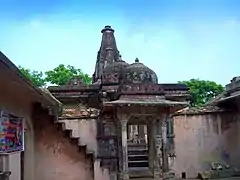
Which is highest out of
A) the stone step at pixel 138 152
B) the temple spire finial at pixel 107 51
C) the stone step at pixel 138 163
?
the temple spire finial at pixel 107 51

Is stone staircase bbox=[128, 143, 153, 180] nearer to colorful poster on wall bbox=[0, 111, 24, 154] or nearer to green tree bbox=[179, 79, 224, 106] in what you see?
colorful poster on wall bbox=[0, 111, 24, 154]

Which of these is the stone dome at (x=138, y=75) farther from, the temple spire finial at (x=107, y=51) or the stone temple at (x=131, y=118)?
the temple spire finial at (x=107, y=51)

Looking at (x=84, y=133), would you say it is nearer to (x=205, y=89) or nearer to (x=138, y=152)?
(x=138, y=152)

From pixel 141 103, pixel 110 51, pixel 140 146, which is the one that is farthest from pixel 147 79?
pixel 110 51

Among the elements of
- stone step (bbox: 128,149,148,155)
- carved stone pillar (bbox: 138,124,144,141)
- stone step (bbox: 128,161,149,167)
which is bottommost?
stone step (bbox: 128,161,149,167)

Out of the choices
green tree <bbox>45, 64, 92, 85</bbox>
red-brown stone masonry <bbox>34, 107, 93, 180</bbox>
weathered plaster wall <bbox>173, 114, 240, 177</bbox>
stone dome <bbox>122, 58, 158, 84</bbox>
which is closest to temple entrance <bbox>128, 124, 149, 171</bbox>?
weathered plaster wall <bbox>173, 114, 240, 177</bbox>

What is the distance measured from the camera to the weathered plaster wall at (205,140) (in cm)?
1398

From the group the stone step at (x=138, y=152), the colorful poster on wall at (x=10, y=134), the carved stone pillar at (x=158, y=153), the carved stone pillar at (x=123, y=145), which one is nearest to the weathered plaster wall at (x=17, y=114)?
the colorful poster on wall at (x=10, y=134)

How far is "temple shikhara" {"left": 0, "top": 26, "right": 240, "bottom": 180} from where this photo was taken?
10.2m

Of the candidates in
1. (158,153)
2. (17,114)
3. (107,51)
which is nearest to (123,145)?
(158,153)

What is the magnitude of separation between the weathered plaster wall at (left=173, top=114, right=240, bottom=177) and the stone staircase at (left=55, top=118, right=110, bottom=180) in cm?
356

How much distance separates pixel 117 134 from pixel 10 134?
3954 millimetres

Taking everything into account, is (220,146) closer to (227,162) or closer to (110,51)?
(227,162)

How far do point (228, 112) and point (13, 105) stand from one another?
27.9ft
